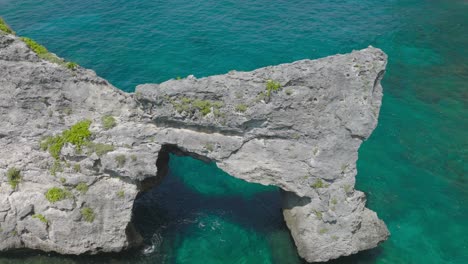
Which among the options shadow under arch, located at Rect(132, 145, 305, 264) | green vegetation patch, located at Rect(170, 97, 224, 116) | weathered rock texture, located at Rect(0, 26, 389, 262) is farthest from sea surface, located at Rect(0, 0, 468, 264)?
green vegetation patch, located at Rect(170, 97, 224, 116)

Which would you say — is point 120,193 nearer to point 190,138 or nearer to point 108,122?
point 108,122

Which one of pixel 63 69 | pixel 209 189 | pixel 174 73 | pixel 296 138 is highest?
pixel 63 69

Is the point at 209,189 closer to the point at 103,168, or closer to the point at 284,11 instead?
the point at 103,168

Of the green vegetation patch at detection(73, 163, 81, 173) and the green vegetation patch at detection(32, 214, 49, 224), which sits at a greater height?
the green vegetation patch at detection(73, 163, 81, 173)

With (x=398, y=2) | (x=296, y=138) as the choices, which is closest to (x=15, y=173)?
(x=296, y=138)

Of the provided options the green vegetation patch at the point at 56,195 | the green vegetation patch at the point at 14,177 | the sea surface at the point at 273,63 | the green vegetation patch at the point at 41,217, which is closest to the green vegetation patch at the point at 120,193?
the green vegetation patch at the point at 56,195

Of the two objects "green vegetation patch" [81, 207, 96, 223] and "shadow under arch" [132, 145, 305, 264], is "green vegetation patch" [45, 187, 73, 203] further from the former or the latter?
Result: "shadow under arch" [132, 145, 305, 264]
